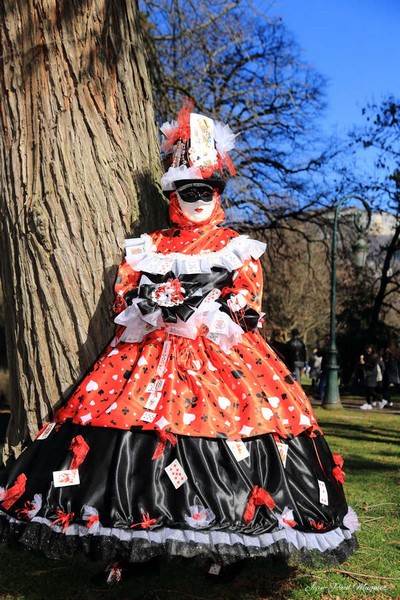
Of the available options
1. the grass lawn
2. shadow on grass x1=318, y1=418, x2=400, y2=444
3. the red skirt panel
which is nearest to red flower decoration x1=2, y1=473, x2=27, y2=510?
the red skirt panel

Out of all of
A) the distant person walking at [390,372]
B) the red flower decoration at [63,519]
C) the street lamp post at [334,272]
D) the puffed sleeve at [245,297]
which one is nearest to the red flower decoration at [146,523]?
the red flower decoration at [63,519]

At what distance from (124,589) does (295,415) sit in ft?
4.27

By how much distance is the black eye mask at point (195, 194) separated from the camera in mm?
3887

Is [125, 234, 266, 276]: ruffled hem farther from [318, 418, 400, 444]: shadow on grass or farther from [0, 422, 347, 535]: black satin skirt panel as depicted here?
[318, 418, 400, 444]: shadow on grass

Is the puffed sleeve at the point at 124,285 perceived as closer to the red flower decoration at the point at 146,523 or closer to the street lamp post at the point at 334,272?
the red flower decoration at the point at 146,523

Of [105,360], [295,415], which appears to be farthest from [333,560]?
[105,360]

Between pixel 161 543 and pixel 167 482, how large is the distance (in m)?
0.28

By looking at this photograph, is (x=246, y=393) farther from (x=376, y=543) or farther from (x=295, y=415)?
(x=376, y=543)

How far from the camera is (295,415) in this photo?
3252 mm

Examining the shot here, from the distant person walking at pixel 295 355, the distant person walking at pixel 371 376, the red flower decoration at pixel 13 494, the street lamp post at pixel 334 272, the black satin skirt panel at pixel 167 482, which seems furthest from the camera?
the distant person walking at pixel 371 376

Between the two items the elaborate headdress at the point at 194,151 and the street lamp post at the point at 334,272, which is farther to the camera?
the street lamp post at the point at 334,272

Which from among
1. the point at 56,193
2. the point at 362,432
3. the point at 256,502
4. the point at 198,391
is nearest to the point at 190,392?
the point at 198,391

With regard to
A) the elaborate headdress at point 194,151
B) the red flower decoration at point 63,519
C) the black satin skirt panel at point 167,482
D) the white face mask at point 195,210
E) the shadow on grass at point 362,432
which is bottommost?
the shadow on grass at point 362,432

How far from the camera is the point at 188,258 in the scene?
3703 mm
